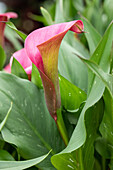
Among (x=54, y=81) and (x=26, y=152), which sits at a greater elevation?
(x=54, y=81)

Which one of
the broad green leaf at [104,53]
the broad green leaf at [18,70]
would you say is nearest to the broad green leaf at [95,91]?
the broad green leaf at [104,53]

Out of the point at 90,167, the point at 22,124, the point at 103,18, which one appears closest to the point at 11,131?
the point at 22,124

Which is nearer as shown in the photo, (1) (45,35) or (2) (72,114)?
(1) (45,35)

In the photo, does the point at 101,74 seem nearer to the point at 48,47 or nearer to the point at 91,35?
the point at 48,47

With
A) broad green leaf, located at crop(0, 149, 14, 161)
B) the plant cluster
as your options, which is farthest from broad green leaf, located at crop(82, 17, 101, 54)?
broad green leaf, located at crop(0, 149, 14, 161)

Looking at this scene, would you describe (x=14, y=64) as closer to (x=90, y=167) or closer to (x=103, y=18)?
(x=90, y=167)

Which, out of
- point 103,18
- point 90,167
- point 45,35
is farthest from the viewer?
point 103,18

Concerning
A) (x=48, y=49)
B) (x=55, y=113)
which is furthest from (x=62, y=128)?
(x=48, y=49)
